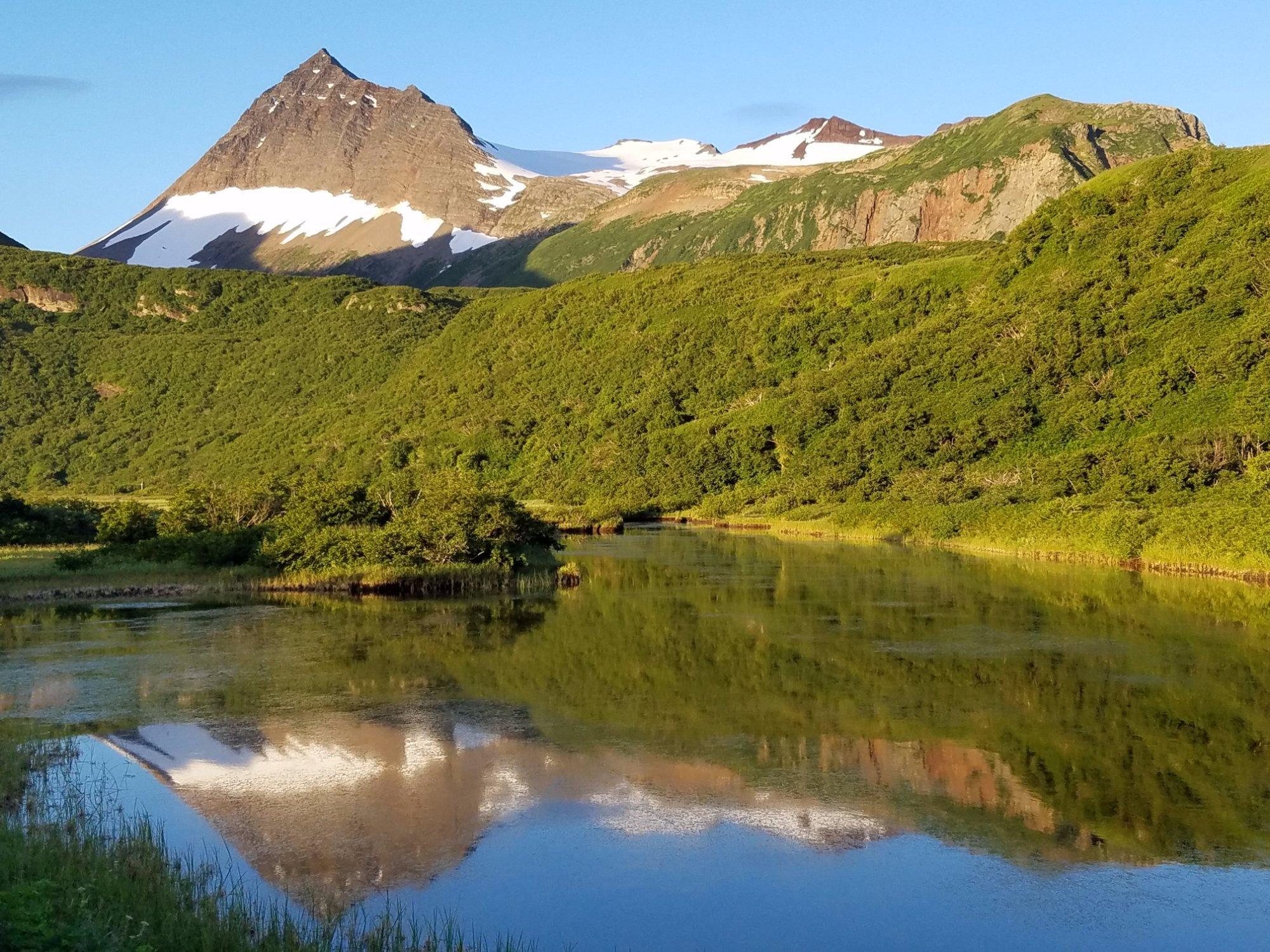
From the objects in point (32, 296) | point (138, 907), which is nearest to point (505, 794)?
point (138, 907)

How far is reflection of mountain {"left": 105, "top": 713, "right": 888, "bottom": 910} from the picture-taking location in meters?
16.7

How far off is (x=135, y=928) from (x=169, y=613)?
30.0 meters

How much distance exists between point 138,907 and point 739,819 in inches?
344

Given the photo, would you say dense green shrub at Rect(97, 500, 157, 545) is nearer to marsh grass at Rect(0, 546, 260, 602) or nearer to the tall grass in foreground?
marsh grass at Rect(0, 546, 260, 602)

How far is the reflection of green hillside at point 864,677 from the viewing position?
1980 cm

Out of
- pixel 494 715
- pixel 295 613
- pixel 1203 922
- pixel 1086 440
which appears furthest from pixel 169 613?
pixel 1086 440

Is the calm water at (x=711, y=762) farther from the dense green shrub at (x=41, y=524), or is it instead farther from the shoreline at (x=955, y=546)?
the dense green shrub at (x=41, y=524)

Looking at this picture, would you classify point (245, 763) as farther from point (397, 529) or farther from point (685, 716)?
point (397, 529)

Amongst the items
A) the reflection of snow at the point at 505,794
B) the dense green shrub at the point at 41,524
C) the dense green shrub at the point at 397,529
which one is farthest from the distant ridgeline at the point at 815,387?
the dense green shrub at the point at 41,524

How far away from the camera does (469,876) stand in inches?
628

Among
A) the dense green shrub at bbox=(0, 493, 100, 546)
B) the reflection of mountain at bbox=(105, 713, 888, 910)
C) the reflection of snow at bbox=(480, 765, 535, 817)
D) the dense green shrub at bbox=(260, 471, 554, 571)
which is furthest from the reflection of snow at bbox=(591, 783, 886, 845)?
the dense green shrub at bbox=(0, 493, 100, 546)

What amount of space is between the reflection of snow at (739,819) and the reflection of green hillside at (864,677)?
93 centimetres

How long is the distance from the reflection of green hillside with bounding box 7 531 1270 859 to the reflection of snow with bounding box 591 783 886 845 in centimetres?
93

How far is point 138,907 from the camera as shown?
511 inches
